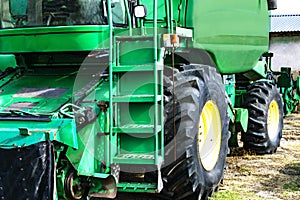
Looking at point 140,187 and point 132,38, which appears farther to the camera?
point 132,38

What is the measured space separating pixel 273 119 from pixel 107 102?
4707 mm

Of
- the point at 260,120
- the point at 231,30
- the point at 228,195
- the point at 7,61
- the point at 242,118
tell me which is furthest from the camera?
the point at 260,120

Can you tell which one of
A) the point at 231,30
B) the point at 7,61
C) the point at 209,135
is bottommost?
the point at 209,135

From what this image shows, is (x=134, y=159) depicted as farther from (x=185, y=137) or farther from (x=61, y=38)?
(x=61, y=38)

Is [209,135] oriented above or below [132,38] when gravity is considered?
below

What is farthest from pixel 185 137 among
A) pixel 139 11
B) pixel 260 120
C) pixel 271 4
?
pixel 271 4

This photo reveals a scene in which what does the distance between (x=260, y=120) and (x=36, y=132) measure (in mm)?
4547

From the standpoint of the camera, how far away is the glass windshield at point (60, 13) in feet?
16.0

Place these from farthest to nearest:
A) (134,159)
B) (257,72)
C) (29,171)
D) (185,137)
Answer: (257,72), (185,137), (134,159), (29,171)

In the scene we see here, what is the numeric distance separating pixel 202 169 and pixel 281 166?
8.35ft

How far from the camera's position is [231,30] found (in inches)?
253

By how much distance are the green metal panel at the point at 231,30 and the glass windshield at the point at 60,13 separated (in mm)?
1173

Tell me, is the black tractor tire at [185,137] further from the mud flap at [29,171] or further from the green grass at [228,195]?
the mud flap at [29,171]

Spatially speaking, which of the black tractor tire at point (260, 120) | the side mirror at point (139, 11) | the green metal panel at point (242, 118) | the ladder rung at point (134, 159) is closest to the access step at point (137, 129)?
the ladder rung at point (134, 159)
